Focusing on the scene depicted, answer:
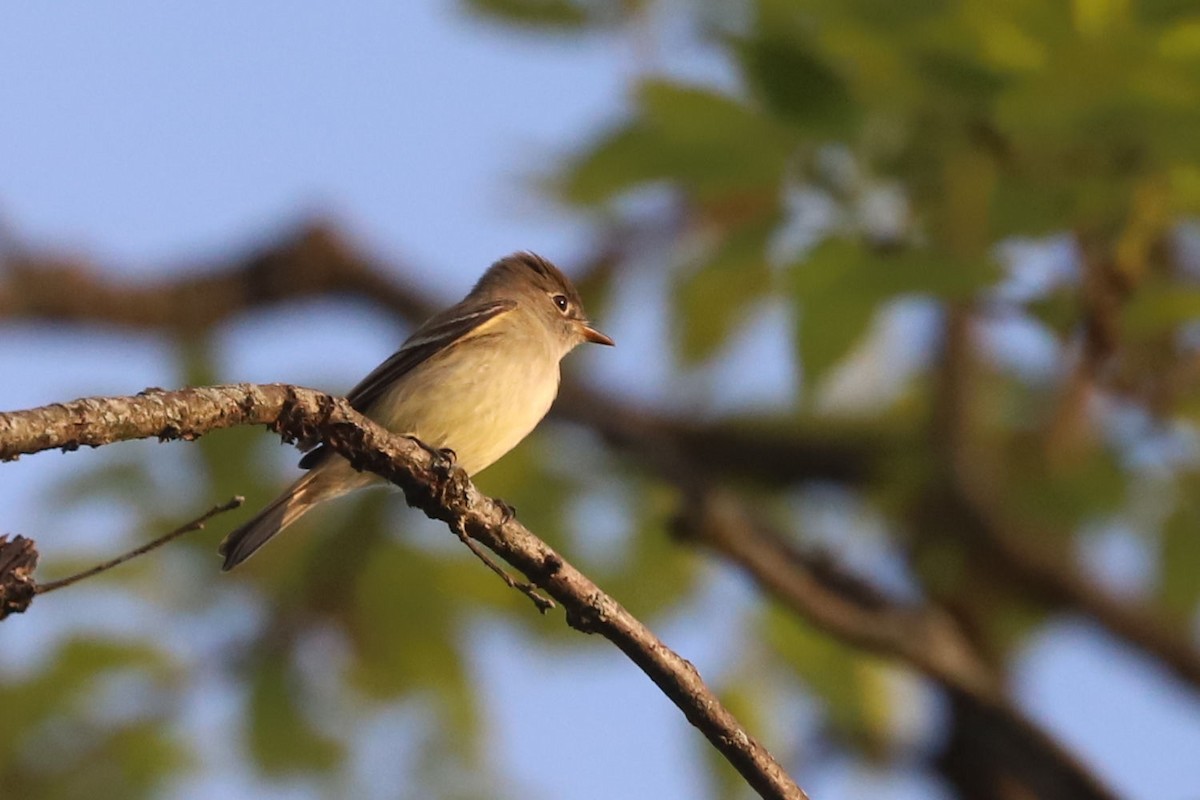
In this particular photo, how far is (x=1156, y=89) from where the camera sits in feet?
11.6

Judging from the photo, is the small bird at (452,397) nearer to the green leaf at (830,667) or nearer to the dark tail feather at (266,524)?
the dark tail feather at (266,524)

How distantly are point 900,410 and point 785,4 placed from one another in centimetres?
414

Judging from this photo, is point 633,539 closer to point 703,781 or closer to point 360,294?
point 703,781

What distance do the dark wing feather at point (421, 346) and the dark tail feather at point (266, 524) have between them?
11 centimetres

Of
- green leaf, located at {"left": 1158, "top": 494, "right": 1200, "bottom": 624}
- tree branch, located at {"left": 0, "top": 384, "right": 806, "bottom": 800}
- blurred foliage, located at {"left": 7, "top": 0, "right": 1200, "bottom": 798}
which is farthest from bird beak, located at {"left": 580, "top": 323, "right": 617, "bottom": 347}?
tree branch, located at {"left": 0, "top": 384, "right": 806, "bottom": 800}

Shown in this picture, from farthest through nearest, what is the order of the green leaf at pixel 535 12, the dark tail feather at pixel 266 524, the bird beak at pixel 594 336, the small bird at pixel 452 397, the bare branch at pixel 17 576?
the bird beak at pixel 594 336 < the small bird at pixel 452 397 < the dark tail feather at pixel 266 524 < the green leaf at pixel 535 12 < the bare branch at pixel 17 576

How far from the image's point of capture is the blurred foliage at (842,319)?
381 cm

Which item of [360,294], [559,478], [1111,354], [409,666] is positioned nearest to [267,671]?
[409,666]

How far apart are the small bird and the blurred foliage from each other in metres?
0.54

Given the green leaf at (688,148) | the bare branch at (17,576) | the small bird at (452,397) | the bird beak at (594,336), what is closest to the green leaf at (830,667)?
the small bird at (452,397)

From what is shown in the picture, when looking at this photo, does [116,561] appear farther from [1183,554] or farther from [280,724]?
[1183,554]

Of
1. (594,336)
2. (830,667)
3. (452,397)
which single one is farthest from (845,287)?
Answer: (594,336)

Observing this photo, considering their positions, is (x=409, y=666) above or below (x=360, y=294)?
below

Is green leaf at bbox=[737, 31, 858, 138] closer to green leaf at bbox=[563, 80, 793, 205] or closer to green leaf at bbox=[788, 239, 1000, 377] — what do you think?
green leaf at bbox=[563, 80, 793, 205]
